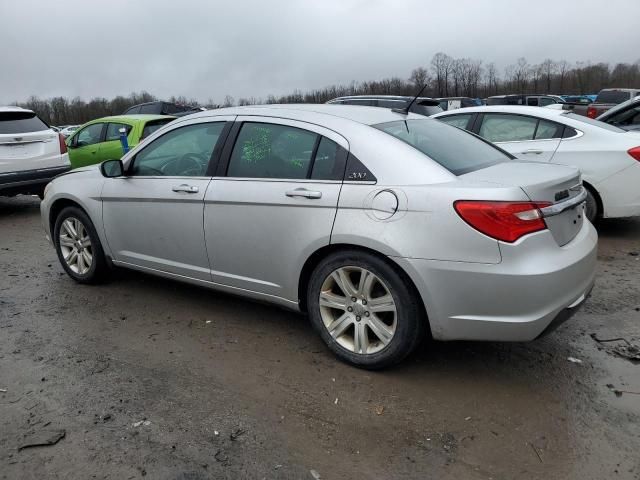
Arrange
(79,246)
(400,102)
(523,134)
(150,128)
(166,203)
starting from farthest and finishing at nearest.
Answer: (400,102) → (150,128) → (523,134) → (79,246) → (166,203)

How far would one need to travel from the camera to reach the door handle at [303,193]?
11.2ft

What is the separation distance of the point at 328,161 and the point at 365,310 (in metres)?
0.95

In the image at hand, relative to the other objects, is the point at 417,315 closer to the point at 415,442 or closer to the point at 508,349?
the point at 415,442

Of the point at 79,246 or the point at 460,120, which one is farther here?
the point at 460,120

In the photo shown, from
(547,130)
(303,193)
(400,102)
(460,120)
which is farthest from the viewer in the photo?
(400,102)

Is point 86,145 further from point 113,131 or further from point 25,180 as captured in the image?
point 25,180

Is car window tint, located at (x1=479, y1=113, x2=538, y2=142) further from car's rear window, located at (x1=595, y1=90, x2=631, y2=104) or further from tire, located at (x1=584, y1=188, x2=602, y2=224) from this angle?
car's rear window, located at (x1=595, y1=90, x2=631, y2=104)

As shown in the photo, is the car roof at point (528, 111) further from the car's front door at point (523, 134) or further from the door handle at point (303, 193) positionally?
the door handle at point (303, 193)

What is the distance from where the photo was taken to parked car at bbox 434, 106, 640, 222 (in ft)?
19.6

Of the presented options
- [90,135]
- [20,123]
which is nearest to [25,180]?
[20,123]

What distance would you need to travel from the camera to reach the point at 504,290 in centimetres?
290

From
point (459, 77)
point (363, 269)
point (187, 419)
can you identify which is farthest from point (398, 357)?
point (459, 77)

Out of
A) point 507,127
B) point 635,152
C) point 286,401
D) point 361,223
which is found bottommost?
point 286,401

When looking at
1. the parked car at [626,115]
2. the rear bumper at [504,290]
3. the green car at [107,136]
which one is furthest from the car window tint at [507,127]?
the green car at [107,136]
